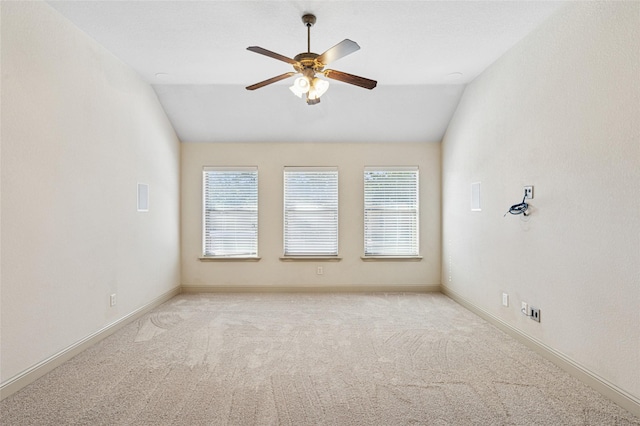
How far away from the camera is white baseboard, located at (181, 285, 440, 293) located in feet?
17.4

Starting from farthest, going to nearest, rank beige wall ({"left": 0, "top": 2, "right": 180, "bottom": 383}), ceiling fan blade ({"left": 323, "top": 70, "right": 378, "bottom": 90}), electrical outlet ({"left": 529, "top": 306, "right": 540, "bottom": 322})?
electrical outlet ({"left": 529, "top": 306, "right": 540, "bottom": 322})
ceiling fan blade ({"left": 323, "top": 70, "right": 378, "bottom": 90})
beige wall ({"left": 0, "top": 2, "right": 180, "bottom": 383})

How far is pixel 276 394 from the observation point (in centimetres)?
235

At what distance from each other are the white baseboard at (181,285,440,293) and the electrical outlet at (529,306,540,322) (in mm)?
2226

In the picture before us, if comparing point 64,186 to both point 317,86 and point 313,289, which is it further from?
point 313,289

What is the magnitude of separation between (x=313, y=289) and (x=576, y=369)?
343 cm

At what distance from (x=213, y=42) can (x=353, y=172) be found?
2.79 metres

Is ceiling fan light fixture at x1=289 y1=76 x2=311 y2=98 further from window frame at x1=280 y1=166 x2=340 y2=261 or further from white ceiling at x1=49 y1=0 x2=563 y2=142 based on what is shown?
window frame at x1=280 y1=166 x2=340 y2=261

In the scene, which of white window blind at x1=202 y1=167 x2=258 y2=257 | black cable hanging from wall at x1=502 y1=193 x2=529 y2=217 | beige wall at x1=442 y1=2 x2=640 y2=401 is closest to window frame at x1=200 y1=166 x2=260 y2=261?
white window blind at x1=202 y1=167 x2=258 y2=257

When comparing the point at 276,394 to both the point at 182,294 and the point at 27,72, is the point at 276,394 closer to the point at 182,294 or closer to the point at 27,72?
the point at 27,72

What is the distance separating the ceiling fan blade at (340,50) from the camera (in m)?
2.24

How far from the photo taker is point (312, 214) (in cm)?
538

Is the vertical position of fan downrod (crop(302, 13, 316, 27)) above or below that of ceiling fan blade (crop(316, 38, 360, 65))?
above

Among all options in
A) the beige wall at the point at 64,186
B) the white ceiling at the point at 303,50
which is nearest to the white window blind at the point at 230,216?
the white ceiling at the point at 303,50

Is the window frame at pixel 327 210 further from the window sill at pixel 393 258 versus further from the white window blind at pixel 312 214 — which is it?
the window sill at pixel 393 258
